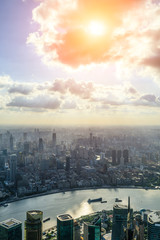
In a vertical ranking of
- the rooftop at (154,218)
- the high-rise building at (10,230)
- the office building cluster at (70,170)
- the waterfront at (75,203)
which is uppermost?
the high-rise building at (10,230)

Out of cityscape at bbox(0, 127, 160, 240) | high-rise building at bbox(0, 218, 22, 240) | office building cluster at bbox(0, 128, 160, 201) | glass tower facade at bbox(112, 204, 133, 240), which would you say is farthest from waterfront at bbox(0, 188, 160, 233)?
high-rise building at bbox(0, 218, 22, 240)

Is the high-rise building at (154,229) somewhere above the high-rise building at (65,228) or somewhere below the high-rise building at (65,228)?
below

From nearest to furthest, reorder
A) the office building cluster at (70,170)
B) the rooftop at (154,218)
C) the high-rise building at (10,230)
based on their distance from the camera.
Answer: the high-rise building at (10,230) → the rooftop at (154,218) → the office building cluster at (70,170)

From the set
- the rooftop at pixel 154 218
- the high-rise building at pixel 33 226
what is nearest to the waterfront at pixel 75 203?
the high-rise building at pixel 33 226

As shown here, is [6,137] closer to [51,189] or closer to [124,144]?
[124,144]

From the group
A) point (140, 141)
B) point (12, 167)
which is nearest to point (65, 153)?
point (12, 167)

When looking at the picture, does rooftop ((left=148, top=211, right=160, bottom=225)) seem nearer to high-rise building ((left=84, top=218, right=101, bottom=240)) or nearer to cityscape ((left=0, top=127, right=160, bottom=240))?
cityscape ((left=0, top=127, right=160, bottom=240))

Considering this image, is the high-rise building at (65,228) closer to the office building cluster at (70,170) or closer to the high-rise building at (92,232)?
the high-rise building at (92,232)
